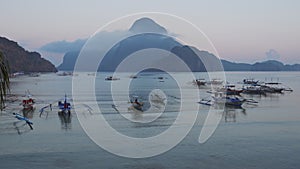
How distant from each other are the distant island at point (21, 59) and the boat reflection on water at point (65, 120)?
88526 millimetres

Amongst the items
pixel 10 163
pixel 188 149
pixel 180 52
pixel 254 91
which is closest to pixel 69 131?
pixel 10 163

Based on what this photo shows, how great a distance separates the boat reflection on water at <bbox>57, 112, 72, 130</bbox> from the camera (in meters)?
18.0

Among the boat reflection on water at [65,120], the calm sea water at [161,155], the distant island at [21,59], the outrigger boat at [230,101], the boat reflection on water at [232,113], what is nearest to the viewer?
the calm sea water at [161,155]

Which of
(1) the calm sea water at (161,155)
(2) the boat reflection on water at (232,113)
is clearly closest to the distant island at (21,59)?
(2) the boat reflection on water at (232,113)

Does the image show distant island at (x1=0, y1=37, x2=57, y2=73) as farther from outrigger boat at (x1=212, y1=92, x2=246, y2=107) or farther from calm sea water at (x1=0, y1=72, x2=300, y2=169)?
calm sea water at (x1=0, y1=72, x2=300, y2=169)

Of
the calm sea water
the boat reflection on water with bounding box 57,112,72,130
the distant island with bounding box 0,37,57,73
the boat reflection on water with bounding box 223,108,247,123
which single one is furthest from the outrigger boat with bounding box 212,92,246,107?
the distant island with bounding box 0,37,57,73

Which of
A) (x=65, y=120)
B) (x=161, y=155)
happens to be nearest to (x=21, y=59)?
(x=65, y=120)

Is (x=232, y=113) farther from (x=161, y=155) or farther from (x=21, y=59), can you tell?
(x=21, y=59)

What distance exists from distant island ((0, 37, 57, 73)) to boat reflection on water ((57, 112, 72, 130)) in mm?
88526

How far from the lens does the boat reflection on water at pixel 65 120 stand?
59.1 feet

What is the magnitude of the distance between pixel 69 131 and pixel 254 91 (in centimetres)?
3440

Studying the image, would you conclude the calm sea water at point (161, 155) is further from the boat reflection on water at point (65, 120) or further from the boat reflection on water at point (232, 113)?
the boat reflection on water at point (232, 113)

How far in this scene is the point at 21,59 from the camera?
123875 millimetres

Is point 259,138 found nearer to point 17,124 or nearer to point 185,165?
point 185,165
